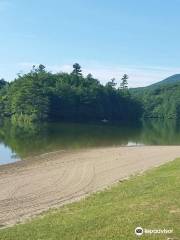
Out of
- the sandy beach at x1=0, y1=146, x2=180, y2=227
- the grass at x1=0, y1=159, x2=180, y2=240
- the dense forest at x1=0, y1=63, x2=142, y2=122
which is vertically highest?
the dense forest at x1=0, y1=63, x2=142, y2=122

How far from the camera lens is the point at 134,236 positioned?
11.9 meters

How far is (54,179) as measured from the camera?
27.4 meters

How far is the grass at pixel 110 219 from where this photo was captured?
12539mm

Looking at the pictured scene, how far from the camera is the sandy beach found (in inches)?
780

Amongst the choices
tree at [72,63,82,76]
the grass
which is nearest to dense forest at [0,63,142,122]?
tree at [72,63,82,76]

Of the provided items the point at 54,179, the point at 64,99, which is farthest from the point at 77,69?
the point at 54,179

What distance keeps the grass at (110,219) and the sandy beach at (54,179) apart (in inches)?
90.6

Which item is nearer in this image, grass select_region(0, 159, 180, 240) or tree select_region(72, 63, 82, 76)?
grass select_region(0, 159, 180, 240)

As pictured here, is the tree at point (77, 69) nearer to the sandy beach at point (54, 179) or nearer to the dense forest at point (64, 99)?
the dense forest at point (64, 99)

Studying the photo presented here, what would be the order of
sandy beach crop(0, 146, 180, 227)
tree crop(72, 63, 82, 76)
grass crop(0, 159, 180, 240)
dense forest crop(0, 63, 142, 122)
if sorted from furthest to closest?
tree crop(72, 63, 82, 76)
dense forest crop(0, 63, 142, 122)
sandy beach crop(0, 146, 180, 227)
grass crop(0, 159, 180, 240)

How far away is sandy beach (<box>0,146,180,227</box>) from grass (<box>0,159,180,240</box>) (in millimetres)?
2302

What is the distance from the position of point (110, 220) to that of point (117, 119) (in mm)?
147910

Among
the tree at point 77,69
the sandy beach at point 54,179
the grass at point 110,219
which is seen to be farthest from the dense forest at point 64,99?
the grass at point 110,219

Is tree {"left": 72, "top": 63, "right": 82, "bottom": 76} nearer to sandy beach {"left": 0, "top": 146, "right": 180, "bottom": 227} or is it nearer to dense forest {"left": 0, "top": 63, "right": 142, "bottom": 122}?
dense forest {"left": 0, "top": 63, "right": 142, "bottom": 122}
